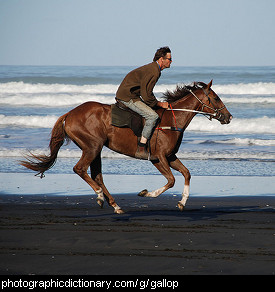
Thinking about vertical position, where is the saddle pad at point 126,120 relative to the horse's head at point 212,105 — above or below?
below

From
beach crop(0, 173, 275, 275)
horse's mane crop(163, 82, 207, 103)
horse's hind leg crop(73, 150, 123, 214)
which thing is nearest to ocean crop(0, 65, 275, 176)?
horse's mane crop(163, 82, 207, 103)

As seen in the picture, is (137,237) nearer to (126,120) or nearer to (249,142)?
(126,120)

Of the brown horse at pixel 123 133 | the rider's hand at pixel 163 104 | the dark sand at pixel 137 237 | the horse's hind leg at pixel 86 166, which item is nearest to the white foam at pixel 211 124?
the dark sand at pixel 137 237

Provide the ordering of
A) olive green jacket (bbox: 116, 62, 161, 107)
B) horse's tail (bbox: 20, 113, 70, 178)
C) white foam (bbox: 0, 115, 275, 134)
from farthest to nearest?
white foam (bbox: 0, 115, 275, 134)
horse's tail (bbox: 20, 113, 70, 178)
olive green jacket (bbox: 116, 62, 161, 107)

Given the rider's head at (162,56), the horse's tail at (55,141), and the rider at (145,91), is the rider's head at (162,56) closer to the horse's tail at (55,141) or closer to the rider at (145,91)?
the rider at (145,91)

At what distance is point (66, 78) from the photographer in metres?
49.9

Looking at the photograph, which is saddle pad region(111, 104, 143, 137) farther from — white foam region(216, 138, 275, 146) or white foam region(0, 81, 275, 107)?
white foam region(0, 81, 275, 107)

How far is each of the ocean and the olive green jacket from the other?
1.01 metres

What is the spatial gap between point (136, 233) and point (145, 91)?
7.42ft

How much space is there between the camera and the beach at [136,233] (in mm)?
6410

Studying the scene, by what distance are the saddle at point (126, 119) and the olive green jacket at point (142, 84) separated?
6.9 inches

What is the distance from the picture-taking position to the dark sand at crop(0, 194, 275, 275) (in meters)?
6.39

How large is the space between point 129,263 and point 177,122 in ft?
11.3
